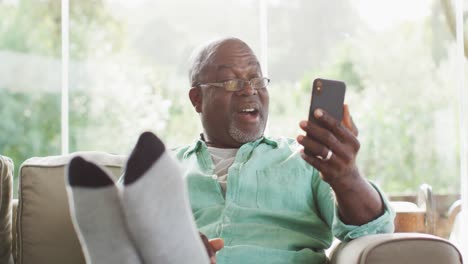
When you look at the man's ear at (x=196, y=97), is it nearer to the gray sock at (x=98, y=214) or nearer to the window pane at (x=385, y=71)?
the gray sock at (x=98, y=214)

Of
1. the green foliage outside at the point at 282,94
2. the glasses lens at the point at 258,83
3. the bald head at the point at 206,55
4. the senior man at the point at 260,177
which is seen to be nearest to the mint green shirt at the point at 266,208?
the senior man at the point at 260,177

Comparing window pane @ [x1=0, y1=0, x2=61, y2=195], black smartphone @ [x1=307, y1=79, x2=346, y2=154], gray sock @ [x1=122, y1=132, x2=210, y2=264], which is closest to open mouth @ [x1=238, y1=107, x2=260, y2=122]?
black smartphone @ [x1=307, y1=79, x2=346, y2=154]

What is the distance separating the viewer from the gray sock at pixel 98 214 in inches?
51.9

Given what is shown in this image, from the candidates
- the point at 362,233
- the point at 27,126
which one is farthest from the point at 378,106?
the point at 362,233

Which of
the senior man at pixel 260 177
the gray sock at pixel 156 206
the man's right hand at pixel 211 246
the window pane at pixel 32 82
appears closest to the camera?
the gray sock at pixel 156 206

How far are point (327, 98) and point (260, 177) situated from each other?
19.2 inches

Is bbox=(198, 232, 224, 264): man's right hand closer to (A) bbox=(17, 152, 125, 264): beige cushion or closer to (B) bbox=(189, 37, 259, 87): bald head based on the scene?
(A) bbox=(17, 152, 125, 264): beige cushion

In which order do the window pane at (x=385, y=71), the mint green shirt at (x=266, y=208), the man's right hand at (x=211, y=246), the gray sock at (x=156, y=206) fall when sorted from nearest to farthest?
the gray sock at (x=156, y=206)
the man's right hand at (x=211, y=246)
the mint green shirt at (x=266, y=208)
the window pane at (x=385, y=71)

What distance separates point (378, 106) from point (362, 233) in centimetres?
282

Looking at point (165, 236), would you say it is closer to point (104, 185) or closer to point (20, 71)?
point (104, 185)

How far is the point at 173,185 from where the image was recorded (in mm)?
1355

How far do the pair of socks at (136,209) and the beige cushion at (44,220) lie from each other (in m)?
0.71

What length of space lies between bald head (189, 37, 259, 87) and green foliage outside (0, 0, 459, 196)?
77.7 inches

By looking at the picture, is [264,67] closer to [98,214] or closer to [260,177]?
[260,177]
